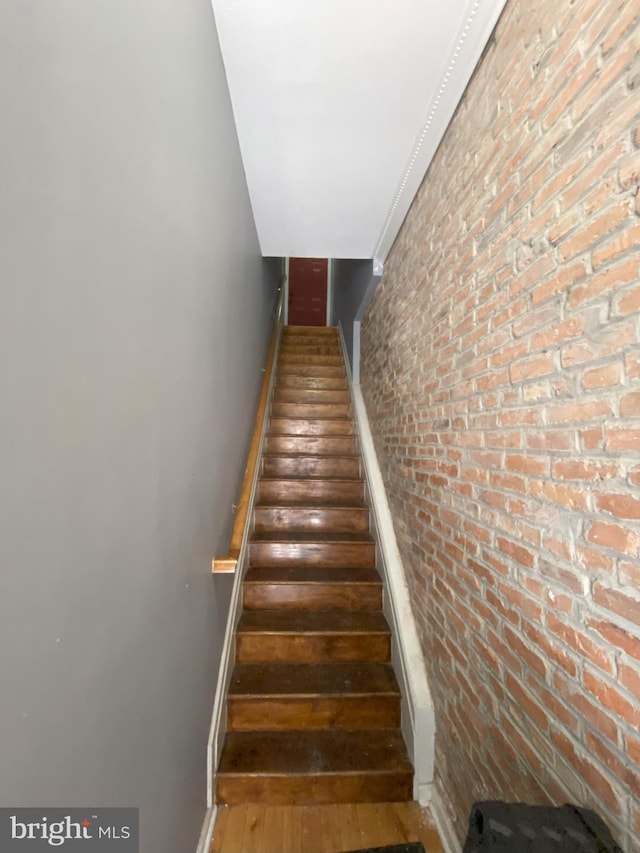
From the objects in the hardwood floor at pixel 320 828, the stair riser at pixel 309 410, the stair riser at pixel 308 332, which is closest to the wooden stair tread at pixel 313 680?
the hardwood floor at pixel 320 828

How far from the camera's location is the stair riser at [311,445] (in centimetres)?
342

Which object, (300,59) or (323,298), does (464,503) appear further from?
(323,298)

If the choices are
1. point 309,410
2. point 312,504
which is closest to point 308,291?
point 309,410

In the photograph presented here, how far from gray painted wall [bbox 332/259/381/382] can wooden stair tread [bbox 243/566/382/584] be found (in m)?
2.15

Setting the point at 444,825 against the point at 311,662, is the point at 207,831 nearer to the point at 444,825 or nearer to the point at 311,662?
the point at 311,662

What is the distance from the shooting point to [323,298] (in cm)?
685

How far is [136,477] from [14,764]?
1.64 ft

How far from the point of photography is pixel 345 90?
1554 millimetres

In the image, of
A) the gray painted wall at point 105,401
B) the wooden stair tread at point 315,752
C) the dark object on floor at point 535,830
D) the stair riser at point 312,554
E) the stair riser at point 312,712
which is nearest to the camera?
the gray painted wall at point 105,401

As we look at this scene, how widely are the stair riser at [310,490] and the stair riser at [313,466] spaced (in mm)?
206

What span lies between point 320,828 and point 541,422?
6.14ft

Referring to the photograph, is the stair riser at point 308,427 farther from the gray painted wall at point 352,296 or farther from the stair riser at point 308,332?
the stair riser at point 308,332

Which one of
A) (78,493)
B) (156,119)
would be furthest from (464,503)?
(156,119)

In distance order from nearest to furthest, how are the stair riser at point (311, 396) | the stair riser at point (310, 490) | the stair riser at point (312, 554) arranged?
the stair riser at point (312, 554), the stair riser at point (310, 490), the stair riser at point (311, 396)
